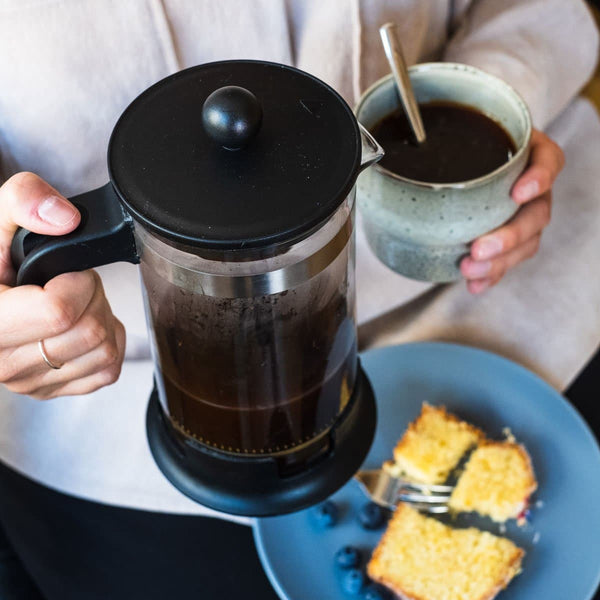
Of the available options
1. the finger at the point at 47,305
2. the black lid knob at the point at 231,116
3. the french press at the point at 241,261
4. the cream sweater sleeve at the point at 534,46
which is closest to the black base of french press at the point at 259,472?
the french press at the point at 241,261

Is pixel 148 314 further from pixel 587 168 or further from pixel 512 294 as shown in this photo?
pixel 587 168

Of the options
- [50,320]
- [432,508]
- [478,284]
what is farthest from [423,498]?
[50,320]

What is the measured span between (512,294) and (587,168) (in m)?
0.20

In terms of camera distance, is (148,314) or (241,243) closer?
(241,243)

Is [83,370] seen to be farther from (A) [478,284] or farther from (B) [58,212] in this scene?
(A) [478,284]

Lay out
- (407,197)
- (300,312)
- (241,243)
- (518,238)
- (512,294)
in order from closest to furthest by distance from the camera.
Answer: (241,243)
(300,312)
(407,197)
(518,238)
(512,294)

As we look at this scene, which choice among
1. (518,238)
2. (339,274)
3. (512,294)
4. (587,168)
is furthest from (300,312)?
(587,168)

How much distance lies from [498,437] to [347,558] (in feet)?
0.68

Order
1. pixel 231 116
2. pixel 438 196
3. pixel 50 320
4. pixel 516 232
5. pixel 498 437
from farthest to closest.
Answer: pixel 498 437 < pixel 516 232 < pixel 438 196 < pixel 50 320 < pixel 231 116

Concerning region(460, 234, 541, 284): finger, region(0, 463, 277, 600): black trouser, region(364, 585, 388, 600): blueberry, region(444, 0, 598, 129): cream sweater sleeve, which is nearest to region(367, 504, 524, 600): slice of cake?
region(364, 585, 388, 600): blueberry

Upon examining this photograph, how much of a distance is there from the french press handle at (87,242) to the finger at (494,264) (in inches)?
13.2

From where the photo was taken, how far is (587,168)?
100 cm

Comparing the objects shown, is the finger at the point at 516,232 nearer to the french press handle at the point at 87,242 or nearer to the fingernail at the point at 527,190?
the fingernail at the point at 527,190

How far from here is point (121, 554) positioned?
82cm
